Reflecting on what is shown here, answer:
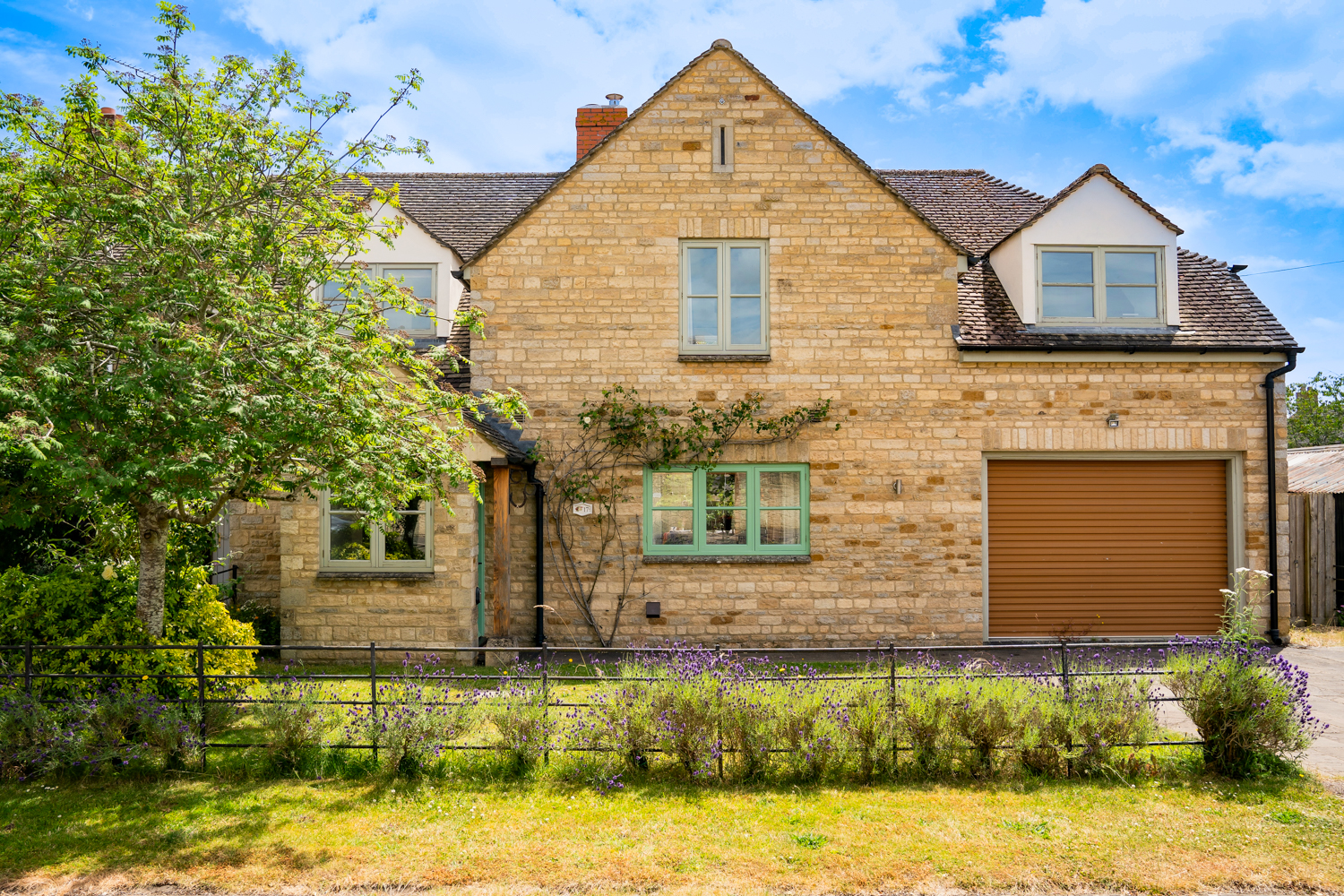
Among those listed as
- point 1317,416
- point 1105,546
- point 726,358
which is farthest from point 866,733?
point 1317,416

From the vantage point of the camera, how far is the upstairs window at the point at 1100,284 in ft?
40.1

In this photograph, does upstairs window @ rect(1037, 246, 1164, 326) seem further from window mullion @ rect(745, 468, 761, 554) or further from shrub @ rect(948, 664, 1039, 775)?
shrub @ rect(948, 664, 1039, 775)

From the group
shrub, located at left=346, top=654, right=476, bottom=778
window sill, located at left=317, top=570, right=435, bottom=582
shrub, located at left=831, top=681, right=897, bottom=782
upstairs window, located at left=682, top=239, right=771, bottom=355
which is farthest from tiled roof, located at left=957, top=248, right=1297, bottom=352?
shrub, located at left=346, top=654, right=476, bottom=778

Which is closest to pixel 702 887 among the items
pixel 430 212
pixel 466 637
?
pixel 466 637

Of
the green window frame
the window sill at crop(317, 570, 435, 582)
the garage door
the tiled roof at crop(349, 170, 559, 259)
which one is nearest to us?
the window sill at crop(317, 570, 435, 582)

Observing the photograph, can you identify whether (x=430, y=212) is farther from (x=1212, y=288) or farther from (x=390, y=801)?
(x=1212, y=288)

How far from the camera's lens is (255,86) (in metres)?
6.82

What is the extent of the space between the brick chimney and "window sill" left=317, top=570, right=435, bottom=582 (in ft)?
29.9

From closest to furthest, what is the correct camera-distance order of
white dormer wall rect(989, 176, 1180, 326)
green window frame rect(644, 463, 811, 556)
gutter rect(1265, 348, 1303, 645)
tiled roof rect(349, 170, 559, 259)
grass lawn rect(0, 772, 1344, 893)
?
grass lawn rect(0, 772, 1344, 893) < green window frame rect(644, 463, 811, 556) < gutter rect(1265, 348, 1303, 645) < white dormer wall rect(989, 176, 1180, 326) < tiled roof rect(349, 170, 559, 259)

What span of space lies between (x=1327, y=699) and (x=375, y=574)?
37.1ft

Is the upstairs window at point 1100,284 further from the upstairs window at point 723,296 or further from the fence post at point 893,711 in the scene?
the fence post at point 893,711

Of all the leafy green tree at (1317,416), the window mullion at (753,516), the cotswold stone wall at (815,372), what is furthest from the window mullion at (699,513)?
the leafy green tree at (1317,416)

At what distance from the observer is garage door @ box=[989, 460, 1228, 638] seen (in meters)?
12.1

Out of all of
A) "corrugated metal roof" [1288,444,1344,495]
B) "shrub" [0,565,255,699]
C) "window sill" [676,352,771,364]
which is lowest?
"shrub" [0,565,255,699]
